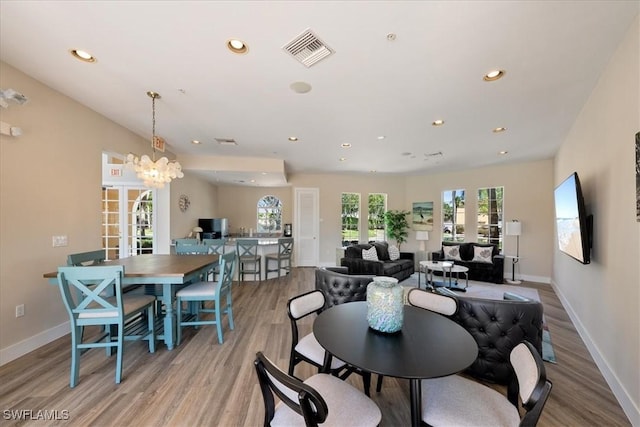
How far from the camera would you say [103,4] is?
5.51ft

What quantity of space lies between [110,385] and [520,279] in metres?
7.80

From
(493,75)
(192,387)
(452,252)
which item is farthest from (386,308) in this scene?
(452,252)

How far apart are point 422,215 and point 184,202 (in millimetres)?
6747

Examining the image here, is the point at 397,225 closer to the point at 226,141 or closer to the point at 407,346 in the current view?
the point at 226,141

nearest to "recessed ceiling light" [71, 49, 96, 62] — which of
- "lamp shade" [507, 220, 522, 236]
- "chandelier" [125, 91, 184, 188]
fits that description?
"chandelier" [125, 91, 184, 188]

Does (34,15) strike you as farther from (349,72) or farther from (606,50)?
(606,50)

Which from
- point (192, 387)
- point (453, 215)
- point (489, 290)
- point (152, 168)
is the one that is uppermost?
point (152, 168)

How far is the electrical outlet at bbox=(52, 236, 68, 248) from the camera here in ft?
9.49

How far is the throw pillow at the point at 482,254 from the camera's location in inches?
232

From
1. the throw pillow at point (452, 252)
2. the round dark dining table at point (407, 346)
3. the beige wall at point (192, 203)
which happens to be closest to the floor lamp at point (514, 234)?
the throw pillow at point (452, 252)

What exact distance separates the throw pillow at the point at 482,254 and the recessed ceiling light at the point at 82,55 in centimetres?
754

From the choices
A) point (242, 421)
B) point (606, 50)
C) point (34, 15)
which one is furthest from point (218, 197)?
point (606, 50)

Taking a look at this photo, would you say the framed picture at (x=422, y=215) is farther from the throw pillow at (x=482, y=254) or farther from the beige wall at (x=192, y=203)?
the beige wall at (x=192, y=203)

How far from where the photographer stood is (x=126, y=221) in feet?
17.7
